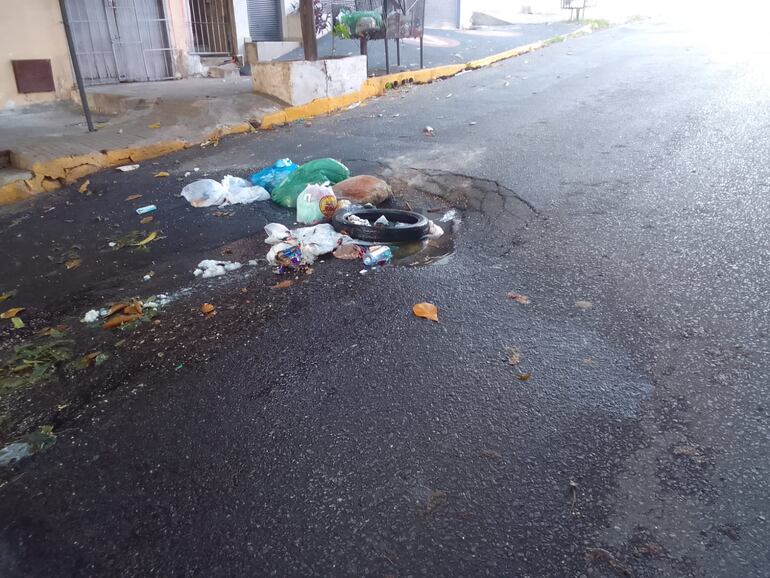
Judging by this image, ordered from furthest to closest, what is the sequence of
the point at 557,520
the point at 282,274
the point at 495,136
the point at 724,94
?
the point at 724,94 → the point at 495,136 → the point at 282,274 → the point at 557,520

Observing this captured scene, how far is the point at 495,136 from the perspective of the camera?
6.31 m

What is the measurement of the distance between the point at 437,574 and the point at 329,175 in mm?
4139

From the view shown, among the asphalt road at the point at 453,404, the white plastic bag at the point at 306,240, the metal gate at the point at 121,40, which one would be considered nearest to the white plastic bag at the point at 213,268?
the asphalt road at the point at 453,404

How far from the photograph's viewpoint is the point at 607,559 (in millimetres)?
1703

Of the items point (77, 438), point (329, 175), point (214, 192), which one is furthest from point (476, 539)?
point (214, 192)

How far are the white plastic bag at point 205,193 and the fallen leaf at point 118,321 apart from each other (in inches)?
84.8

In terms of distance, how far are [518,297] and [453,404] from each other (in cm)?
108

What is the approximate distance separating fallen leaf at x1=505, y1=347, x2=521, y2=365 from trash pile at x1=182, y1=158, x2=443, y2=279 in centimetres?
132

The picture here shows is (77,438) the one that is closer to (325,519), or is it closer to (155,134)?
(325,519)

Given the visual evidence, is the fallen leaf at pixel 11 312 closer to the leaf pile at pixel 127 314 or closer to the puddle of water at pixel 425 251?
the leaf pile at pixel 127 314

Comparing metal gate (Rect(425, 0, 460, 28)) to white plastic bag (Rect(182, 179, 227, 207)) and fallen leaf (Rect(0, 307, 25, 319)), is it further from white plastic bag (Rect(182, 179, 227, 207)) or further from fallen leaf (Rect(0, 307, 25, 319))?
fallen leaf (Rect(0, 307, 25, 319))

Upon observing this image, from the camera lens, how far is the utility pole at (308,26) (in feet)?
27.1

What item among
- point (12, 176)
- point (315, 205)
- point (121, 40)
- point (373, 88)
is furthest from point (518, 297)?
point (121, 40)

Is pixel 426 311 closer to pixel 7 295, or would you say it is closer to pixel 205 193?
pixel 7 295
